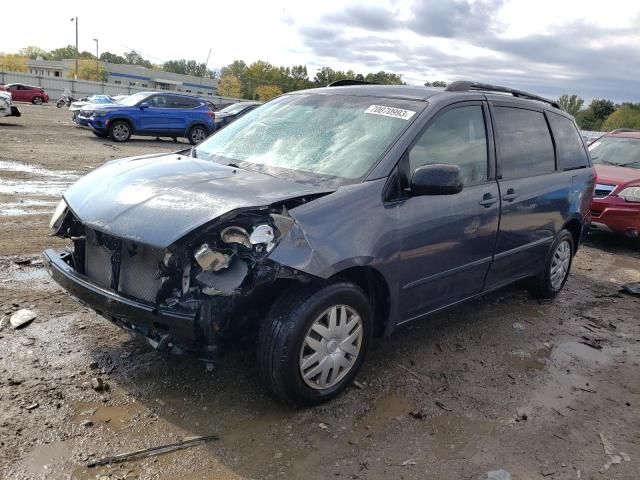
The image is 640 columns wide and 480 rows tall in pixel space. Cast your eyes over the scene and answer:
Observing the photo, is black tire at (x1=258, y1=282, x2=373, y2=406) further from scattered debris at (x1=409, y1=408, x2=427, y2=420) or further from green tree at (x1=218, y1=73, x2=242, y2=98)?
green tree at (x1=218, y1=73, x2=242, y2=98)

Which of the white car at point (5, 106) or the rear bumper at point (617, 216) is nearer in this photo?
the rear bumper at point (617, 216)

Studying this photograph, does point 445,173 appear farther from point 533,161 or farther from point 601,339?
point 601,339

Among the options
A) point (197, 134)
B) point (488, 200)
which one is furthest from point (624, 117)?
point (488, 200)

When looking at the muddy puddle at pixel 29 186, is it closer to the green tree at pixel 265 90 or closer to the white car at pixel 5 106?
the white car at pixel 5 106

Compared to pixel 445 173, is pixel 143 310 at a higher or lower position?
lower

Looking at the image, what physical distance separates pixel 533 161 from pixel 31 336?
417 cm

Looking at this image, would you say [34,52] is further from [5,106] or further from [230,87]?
[5,106]

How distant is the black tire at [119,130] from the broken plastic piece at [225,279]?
1567 centimetres

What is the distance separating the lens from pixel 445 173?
11.0ft

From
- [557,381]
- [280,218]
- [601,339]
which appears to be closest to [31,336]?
[280,218]

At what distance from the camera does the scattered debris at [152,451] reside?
260cm

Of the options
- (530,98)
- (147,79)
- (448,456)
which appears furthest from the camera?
(147,79)

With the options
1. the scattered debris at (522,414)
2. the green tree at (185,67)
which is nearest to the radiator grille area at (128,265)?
the scattered debris at (522,414)

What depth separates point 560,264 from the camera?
18.0 feet
